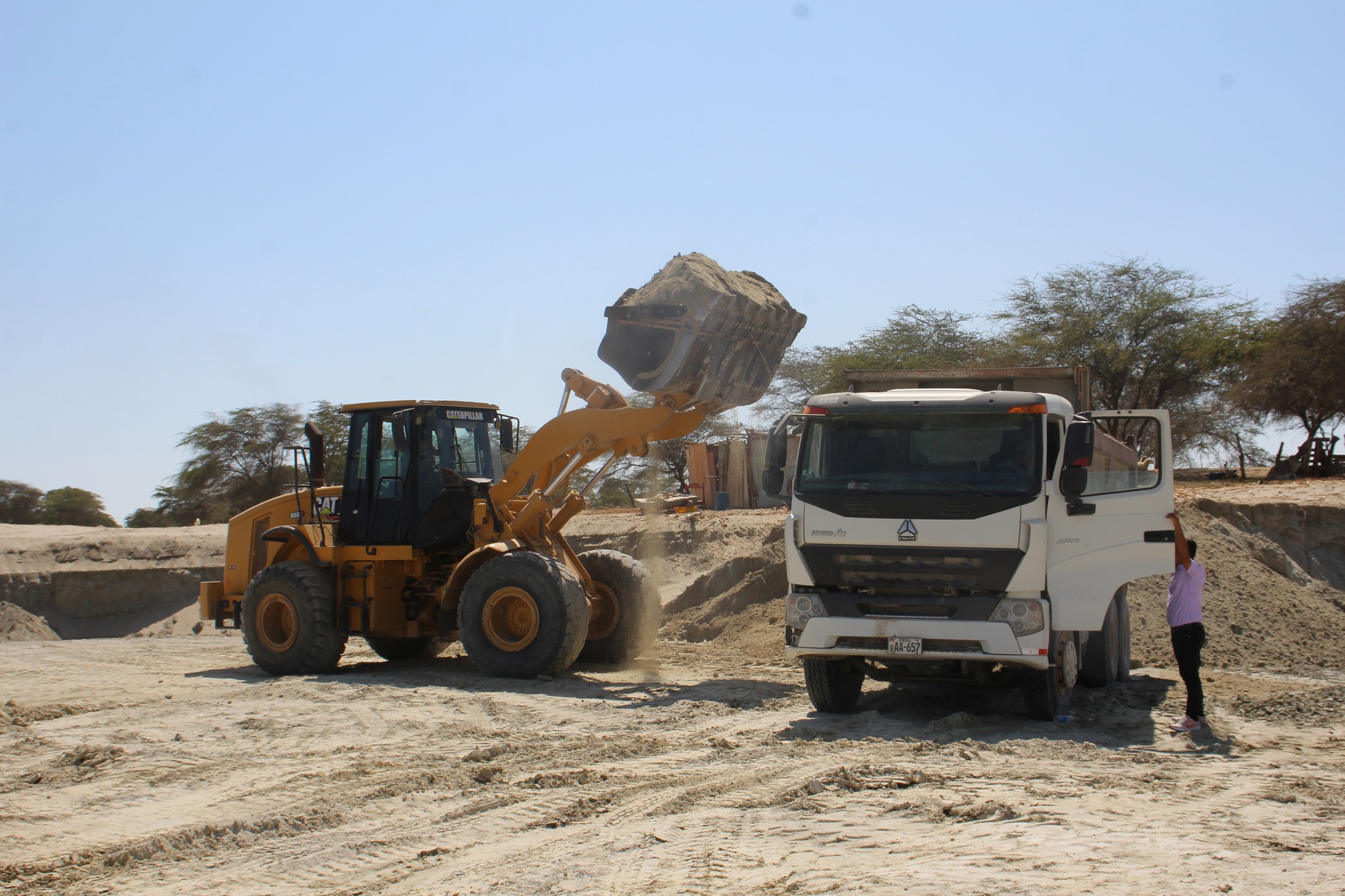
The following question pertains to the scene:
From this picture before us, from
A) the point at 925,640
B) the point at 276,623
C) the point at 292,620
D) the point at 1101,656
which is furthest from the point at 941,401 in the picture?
the point at 276,623

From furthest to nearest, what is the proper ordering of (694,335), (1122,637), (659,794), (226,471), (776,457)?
(226,471), (1122,637), (694,335), (776,457), (659,794)

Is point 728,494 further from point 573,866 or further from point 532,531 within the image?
point 573,866

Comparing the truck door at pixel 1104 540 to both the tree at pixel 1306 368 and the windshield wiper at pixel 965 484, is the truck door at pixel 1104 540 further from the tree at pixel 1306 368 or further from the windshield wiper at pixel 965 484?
the tree at pixel 1306 368

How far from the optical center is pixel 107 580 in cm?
2139

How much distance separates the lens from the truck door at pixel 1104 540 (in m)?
8.70

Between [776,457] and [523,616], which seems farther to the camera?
[523,616]

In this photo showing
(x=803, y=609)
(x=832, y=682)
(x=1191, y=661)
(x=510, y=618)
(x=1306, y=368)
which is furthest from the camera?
(x=1306, y=368)

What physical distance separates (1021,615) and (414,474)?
6.71 m

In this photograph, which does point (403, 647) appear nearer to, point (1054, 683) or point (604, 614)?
point (604, 614)

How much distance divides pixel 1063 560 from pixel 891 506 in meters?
1.35

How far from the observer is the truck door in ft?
28.6

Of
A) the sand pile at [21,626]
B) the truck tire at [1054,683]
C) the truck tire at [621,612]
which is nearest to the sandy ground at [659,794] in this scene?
the truck tire at [1054,683]

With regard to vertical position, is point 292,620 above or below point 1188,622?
below

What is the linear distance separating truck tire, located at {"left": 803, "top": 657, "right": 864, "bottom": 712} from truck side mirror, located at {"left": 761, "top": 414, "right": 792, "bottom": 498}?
1385 mm
